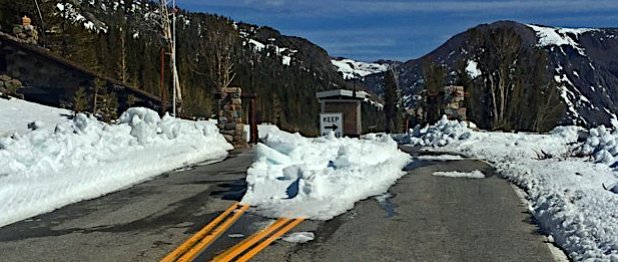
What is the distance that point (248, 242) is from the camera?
25.2 ft

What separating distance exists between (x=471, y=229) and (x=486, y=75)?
1252 inches

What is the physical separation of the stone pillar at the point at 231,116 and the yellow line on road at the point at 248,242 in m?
19.2

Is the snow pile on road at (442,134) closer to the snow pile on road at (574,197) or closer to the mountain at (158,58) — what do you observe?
the snow pile on road at (574,197)

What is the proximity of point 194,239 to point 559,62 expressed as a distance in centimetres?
13837

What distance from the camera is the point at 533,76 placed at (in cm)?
4300

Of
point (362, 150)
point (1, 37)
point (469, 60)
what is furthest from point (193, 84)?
point (362, 150)

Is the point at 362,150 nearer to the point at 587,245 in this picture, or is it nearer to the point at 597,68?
the point at 587,245

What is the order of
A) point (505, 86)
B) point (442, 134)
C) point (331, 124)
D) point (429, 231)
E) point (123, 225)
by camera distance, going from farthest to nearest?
1. point (505, 86)
2. point (442, 134)
3. point (331, 124)
4. point (123, 225)
5. point (429, 231)

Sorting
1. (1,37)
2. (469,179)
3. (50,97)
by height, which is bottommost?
(469,179)

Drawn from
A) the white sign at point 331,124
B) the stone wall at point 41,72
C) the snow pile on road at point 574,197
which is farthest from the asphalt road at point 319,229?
the stone wall at point 41,72

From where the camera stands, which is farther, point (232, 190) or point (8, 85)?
point (8, 85)

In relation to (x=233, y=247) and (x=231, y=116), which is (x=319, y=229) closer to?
(x=233, y=247)

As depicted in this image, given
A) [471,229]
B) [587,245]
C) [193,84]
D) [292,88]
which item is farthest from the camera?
[292,88]

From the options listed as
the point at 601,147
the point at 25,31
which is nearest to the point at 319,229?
the point at 601,147
